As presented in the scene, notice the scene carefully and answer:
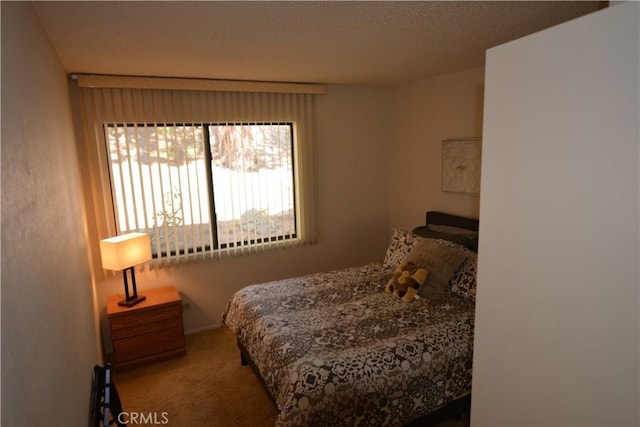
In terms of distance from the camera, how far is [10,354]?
73cm

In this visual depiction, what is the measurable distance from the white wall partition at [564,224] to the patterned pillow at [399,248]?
2.06 m

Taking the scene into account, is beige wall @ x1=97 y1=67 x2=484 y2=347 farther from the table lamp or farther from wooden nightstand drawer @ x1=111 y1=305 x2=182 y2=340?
wooden nightstand drawer @ x1=111 y1=305 x2=182 y2=340

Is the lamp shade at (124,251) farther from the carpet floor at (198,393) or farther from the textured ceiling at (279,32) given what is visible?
the textured ceiling at (279,32)

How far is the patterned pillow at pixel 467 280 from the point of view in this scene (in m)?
2.71

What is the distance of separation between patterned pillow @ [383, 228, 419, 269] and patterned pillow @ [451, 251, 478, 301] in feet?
1.78

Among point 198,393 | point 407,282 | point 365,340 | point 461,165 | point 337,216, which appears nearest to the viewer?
point 365,340

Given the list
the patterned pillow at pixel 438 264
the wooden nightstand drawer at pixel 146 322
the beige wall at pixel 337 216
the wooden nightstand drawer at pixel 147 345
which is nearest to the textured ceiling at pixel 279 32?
the beige wall at pixel 337 216

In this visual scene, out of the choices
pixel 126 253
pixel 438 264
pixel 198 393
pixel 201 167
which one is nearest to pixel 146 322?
pixel 126 253

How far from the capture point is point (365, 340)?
88.2 inches

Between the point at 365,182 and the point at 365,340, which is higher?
the point at 365,182

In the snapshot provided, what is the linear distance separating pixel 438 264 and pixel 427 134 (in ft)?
5.05

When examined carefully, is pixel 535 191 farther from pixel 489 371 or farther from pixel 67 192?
pixel 67 192

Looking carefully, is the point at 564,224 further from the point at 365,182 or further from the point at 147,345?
the point at 365,182

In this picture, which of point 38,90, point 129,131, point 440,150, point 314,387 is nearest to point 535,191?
point 314,387
